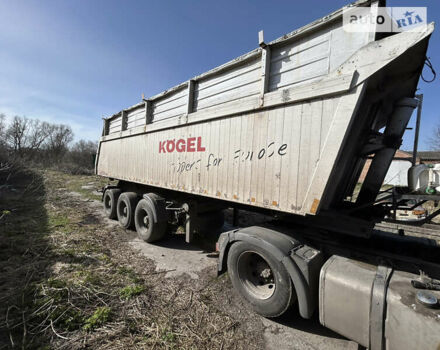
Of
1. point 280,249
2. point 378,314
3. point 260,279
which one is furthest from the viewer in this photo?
point 260,279

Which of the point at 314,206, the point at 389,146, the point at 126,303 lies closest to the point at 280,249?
the point at 314,206

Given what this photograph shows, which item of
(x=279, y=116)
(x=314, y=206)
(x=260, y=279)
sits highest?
(x=279, y=116)

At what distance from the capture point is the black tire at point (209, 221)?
4993mm

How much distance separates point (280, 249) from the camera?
102 inches

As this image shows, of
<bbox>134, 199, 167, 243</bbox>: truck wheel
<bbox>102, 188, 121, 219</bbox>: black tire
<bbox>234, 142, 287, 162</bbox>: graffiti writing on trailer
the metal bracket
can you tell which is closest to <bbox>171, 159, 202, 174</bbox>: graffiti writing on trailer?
<bbox>234, 142, 287, 162</bbox>: graffiti writing on trailer

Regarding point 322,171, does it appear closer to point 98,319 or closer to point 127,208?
point 98,319

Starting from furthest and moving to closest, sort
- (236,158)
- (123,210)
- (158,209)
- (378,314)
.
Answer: (123,210)
(158,209)
(236,158)
(378,314)

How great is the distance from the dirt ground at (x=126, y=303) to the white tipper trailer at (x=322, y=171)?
16.8 inches

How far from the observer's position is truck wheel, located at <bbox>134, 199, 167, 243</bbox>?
16.3 ft

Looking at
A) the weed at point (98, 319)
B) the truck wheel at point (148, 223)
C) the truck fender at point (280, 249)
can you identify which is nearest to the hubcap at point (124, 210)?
the truck wheel at point (148, 223)

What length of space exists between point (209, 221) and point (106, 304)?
2880 mm

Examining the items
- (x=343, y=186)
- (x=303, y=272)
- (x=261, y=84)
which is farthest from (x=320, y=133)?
(x=303, y=272)

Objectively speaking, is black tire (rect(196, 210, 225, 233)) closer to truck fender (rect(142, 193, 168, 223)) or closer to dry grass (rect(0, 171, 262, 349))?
truck fender (rect(142, 193, 168, 223))

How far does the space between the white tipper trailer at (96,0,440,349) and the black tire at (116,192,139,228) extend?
9.11 feet
